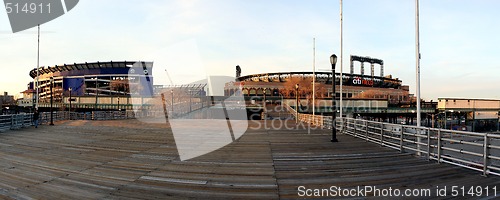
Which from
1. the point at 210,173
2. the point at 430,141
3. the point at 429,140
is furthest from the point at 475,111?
the point at 210,173

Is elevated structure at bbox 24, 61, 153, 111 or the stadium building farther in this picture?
elevated structure at bbox 24, 61, 153, 111

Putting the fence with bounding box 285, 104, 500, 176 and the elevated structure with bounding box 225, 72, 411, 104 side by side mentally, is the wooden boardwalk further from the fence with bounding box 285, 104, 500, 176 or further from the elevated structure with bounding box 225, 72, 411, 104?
the elevated structure with bounding box 225, 72, 411, 104

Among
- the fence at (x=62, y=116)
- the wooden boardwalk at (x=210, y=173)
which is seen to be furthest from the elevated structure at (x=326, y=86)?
the wooden boardwalk at (x=210, y=173)

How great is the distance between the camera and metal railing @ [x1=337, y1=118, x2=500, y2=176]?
22.6 feet

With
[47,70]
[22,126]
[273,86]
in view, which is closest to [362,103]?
[273,86]

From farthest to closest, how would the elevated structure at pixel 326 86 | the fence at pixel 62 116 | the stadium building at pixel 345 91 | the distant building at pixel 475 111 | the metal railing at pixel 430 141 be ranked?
the elevated structure at pixel 326 86
the stadium building at pixel 345 91
the distant building at pixel 475 111
the fence at pixel 62 116
the metal railing at pixel 430 141

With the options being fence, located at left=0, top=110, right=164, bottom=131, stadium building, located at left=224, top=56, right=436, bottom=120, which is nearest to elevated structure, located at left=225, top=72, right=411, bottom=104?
stadium building, located at left=224, top=56, right=436, bottom=120

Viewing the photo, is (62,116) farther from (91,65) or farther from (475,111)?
(91,65)

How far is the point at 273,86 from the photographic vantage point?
135m

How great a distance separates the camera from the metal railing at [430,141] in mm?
6902

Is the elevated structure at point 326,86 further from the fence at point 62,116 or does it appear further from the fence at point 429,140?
the fence at point 429,140

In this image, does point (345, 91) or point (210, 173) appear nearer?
point (210, 173)

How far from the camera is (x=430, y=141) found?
880 centimetres

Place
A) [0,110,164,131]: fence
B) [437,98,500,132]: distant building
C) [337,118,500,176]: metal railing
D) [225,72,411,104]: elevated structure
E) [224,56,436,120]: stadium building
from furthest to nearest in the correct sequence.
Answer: [225,72,411,104]: elevated structure, [224,56,436,120]: stadium building, [437,98,500,132]: distant building, [0,110,164,131]: fence, [337,118,500,176]: metal railing
